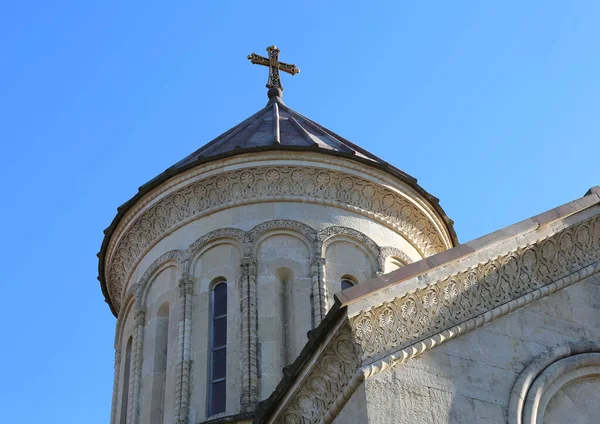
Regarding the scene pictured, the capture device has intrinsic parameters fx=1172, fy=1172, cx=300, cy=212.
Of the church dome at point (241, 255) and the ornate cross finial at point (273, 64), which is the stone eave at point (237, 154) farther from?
the ornate cross finial at point (273, 64)

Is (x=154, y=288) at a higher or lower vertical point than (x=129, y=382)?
higher

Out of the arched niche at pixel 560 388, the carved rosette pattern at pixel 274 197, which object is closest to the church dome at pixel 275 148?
the carved rosette pattern at pixel 274 197

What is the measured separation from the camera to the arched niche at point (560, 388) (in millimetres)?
9484

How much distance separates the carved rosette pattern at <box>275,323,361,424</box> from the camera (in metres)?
9.44

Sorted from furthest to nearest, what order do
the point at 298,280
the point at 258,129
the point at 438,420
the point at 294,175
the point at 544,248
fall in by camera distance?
1. the point at 258,129
2. the point at 294,175
3. the point at 298,280
4. the point at 544,248
5. the point at 438,420

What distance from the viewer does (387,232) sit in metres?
16.6

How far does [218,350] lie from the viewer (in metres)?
14.9

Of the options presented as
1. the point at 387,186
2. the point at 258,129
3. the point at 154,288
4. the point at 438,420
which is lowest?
the point at 438,420

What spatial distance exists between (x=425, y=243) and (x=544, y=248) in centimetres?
630

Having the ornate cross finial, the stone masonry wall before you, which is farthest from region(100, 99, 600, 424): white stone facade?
the ornate cross finial

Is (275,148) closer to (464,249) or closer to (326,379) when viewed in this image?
(464,249)

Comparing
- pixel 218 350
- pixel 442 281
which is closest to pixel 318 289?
pixel 218 350

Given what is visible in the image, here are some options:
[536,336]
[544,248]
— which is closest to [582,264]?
[544,248]

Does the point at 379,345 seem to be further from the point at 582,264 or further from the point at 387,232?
the point at 387,232
